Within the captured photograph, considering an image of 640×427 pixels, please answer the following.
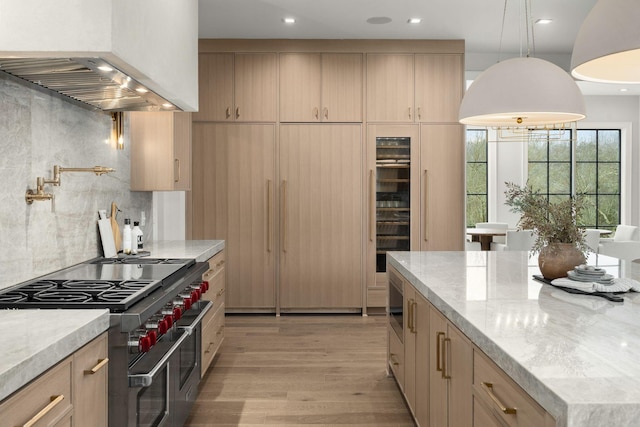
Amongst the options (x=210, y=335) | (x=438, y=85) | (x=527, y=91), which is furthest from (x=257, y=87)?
(x=527, y=91)

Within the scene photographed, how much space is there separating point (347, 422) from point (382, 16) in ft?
10.8

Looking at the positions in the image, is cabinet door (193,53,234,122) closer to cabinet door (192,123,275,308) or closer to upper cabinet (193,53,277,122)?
upper cabinet (193,53,277,122)

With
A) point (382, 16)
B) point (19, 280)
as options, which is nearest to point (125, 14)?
point (19, 280)

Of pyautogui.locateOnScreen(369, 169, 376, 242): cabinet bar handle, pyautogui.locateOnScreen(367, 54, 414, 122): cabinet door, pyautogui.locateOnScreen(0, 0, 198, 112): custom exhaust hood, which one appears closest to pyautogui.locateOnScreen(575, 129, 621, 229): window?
pyautogui.locateOnScreen(367, 54, 414, 122): cabinet door

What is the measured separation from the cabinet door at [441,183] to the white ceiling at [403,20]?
918mm

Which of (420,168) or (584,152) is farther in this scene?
(584,152)

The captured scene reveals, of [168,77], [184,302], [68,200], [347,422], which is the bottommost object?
[347,422]

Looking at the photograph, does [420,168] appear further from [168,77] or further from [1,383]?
[1,383]

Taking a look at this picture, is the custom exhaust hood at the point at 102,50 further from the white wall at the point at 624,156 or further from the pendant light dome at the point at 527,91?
the white wall at the point at 624,156

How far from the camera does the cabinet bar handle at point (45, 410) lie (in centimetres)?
127

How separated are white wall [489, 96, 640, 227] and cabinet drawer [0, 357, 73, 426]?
733 cm

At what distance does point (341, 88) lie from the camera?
17.7 ft

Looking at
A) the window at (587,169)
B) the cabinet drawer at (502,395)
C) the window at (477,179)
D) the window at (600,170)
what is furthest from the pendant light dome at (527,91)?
the window at (600,170)

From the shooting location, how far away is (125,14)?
2041mm
